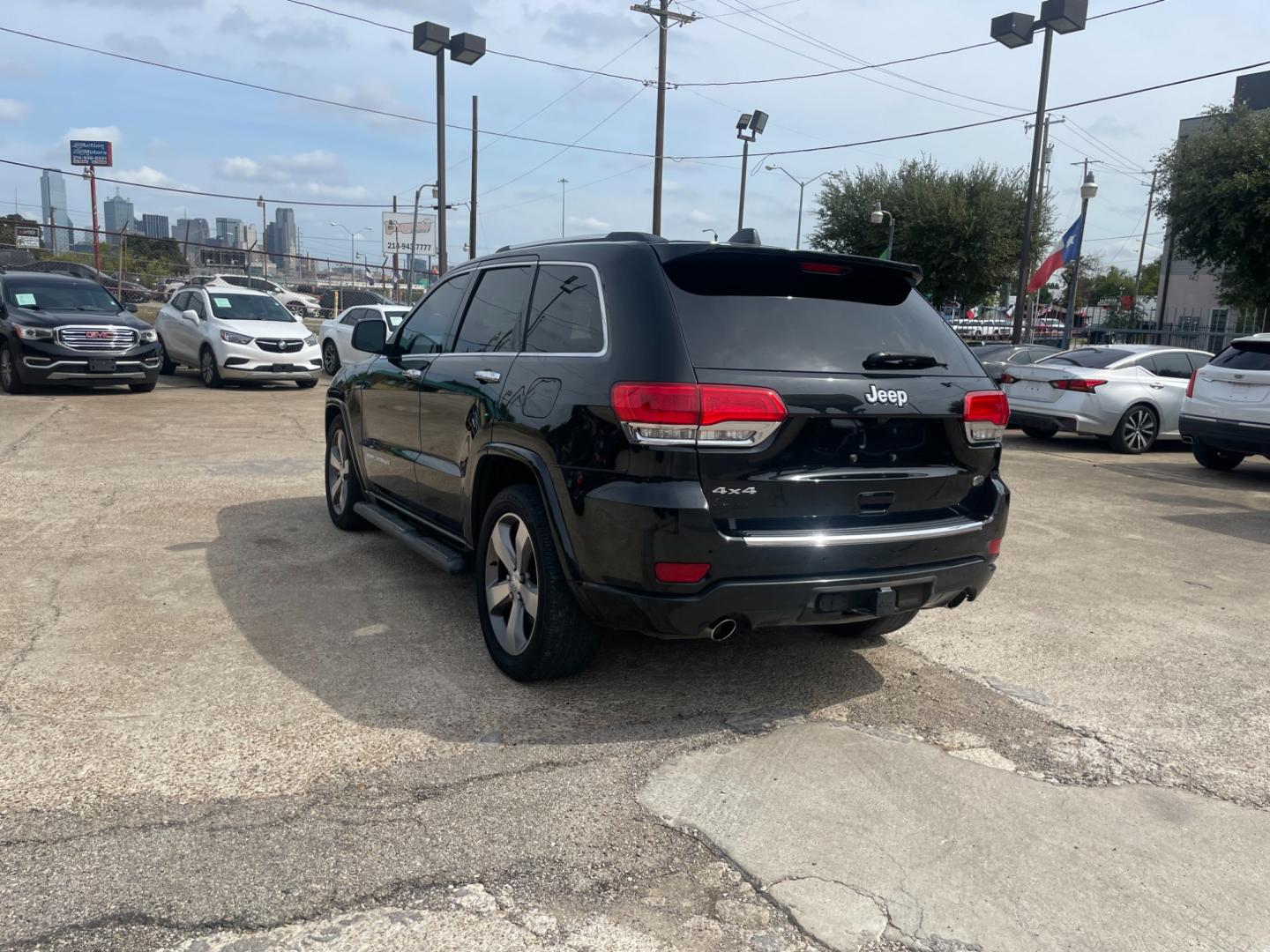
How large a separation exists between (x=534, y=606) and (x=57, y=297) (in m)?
13.8

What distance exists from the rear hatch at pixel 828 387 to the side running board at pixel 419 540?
66.0 inches

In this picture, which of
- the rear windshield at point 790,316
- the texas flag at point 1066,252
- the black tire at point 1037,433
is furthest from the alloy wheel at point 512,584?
the texas flag at point 1066,252

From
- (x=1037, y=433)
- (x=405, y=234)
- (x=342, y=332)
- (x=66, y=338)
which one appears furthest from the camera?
(x=405, y=234)

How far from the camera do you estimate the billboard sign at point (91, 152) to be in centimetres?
4756

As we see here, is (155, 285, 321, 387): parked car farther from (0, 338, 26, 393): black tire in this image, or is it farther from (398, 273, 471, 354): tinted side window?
(398, 273, 471, 354): tinted side window

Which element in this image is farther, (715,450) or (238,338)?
(238,338)

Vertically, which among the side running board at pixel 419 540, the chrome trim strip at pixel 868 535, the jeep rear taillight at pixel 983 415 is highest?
the jeep rear taillight at pixel 983 415

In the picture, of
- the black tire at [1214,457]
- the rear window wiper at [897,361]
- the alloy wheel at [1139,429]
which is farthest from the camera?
the alloy wheel at [1139,429]

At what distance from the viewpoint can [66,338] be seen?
13914mm

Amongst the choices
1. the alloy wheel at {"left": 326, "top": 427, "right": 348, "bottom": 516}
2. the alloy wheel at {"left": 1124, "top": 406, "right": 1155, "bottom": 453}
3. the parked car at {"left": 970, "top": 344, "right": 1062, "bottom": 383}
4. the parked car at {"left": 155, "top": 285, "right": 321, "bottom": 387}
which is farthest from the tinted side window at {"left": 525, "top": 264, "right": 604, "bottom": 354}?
the parked car at {"left": 155, "top": 285, "right": 321, "bottom": 387}

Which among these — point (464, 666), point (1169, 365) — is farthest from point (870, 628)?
point (1169, 365)

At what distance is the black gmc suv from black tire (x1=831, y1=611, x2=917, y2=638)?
2.45ft

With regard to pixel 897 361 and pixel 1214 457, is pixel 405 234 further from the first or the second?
pixel 897 361

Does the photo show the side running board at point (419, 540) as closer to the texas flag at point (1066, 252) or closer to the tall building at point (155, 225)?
the texas flag at point (1066, 252)
